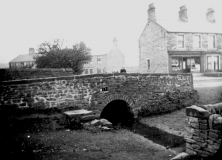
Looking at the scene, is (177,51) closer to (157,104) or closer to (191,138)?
(157,104)

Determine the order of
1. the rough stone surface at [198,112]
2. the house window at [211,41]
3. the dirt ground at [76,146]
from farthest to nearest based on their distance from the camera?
1. the house window at [211,41]
2. the dirt ground at [76,146]
3. the rough stone surface at [198,112]

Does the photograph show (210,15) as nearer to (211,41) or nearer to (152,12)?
(211,41)

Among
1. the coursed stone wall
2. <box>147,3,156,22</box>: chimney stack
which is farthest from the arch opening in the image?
<box>147,3,156,22</box>: chimney stack

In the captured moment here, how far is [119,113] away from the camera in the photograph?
12992mm

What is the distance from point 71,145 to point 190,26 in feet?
86.1

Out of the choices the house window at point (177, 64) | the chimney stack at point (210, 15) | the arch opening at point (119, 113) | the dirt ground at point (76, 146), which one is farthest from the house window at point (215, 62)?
the dirt ground at point (76, 146)

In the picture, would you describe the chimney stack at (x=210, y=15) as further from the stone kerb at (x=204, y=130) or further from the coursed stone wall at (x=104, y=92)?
the stone kerb at (x=204, y=130)

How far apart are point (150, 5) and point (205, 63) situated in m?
11.1

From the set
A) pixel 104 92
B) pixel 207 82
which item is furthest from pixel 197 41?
pixel 104 92

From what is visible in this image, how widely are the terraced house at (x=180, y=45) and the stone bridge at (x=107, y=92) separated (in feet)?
36.9

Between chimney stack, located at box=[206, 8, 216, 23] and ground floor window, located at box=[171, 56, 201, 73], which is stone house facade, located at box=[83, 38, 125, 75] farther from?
ground floor window, located at box=[171, 56, 201, 73]

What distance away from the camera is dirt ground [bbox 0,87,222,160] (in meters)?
5.66

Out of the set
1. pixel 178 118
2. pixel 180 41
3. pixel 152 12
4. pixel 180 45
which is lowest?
pixel 178 118

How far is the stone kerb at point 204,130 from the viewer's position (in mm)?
5238
